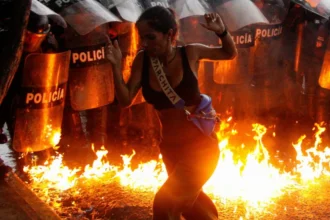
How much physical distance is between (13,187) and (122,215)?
4.53ft

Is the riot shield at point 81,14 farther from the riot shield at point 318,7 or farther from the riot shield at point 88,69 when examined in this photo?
the riot shield at point 318,7

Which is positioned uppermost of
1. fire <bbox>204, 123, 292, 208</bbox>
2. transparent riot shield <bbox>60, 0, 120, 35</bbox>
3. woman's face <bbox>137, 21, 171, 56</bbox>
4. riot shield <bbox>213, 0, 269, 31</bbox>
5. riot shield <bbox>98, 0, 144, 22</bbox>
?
woman's face <bbox>137, 21, 171, 56</bbox>

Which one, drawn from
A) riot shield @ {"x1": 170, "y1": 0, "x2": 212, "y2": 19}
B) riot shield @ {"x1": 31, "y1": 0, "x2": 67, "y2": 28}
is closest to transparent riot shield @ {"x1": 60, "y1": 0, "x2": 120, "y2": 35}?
riot shield @ {"x1": 31, "y1": 0, "x2": 67, "y2": 28}

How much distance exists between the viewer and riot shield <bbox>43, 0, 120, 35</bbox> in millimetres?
5730

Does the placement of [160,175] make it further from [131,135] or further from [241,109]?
[241,109]

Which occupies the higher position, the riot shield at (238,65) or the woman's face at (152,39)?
the woman's face at (152,39)

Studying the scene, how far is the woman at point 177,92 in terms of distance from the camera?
127 inches

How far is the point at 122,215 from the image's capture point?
15.5 ft

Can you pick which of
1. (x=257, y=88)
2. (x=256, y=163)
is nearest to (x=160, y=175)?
(x=256, y=163)

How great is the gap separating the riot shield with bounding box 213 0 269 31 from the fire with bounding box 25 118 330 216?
2474 mm

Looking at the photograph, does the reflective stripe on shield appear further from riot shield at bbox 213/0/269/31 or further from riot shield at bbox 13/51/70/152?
riot shield at bbox 13/51/70/152

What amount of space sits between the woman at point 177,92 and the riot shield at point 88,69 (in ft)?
8.61

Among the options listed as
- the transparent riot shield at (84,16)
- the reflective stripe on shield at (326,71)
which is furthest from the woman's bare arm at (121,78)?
the reflective stripe on shield at (326,71)

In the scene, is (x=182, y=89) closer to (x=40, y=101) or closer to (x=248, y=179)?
(x=40, y=101)
